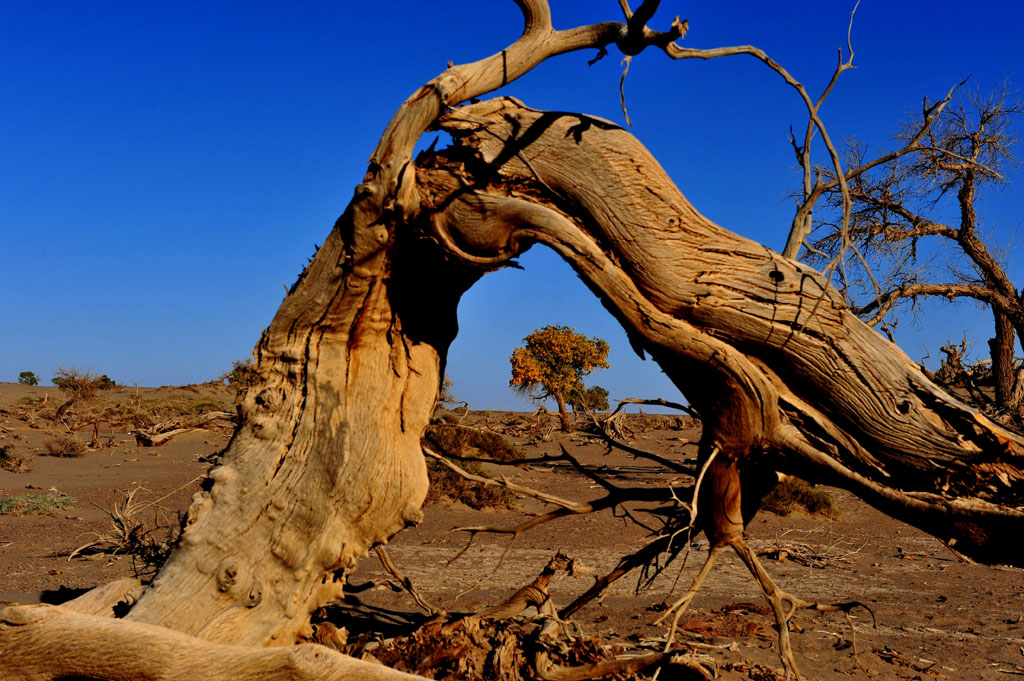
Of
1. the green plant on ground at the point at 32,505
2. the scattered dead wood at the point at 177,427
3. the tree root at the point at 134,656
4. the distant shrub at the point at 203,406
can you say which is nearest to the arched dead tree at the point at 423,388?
the tree root at the point at 134,656

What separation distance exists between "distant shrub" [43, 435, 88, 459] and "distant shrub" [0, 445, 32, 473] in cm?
89

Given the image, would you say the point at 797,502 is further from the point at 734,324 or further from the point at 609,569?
the point at 734,324

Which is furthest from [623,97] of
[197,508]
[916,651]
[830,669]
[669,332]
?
[916,651]

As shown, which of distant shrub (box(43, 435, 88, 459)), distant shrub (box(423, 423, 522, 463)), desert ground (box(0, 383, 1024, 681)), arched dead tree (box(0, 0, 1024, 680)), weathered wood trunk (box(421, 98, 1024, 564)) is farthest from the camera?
distant shrub (box(43, 435, 88, 459))

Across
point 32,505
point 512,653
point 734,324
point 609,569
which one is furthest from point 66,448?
point 734,324

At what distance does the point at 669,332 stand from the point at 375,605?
4.36 meters

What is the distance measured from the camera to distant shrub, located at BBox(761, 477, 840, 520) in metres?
12.6

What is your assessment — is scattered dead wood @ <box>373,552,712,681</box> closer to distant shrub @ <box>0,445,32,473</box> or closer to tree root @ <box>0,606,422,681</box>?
tree root @ <box>0,606,422,681</box>

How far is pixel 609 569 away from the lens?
855 cm

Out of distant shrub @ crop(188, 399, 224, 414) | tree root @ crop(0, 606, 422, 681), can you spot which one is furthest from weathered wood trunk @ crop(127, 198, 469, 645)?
distant shrub @ crop(188, 399, 224, 414)

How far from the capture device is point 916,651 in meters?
5.64

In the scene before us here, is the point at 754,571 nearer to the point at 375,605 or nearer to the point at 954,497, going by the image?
the point at 954,497

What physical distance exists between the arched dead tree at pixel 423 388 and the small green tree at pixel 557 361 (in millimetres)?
25067

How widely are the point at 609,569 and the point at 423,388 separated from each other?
17.2 ft
